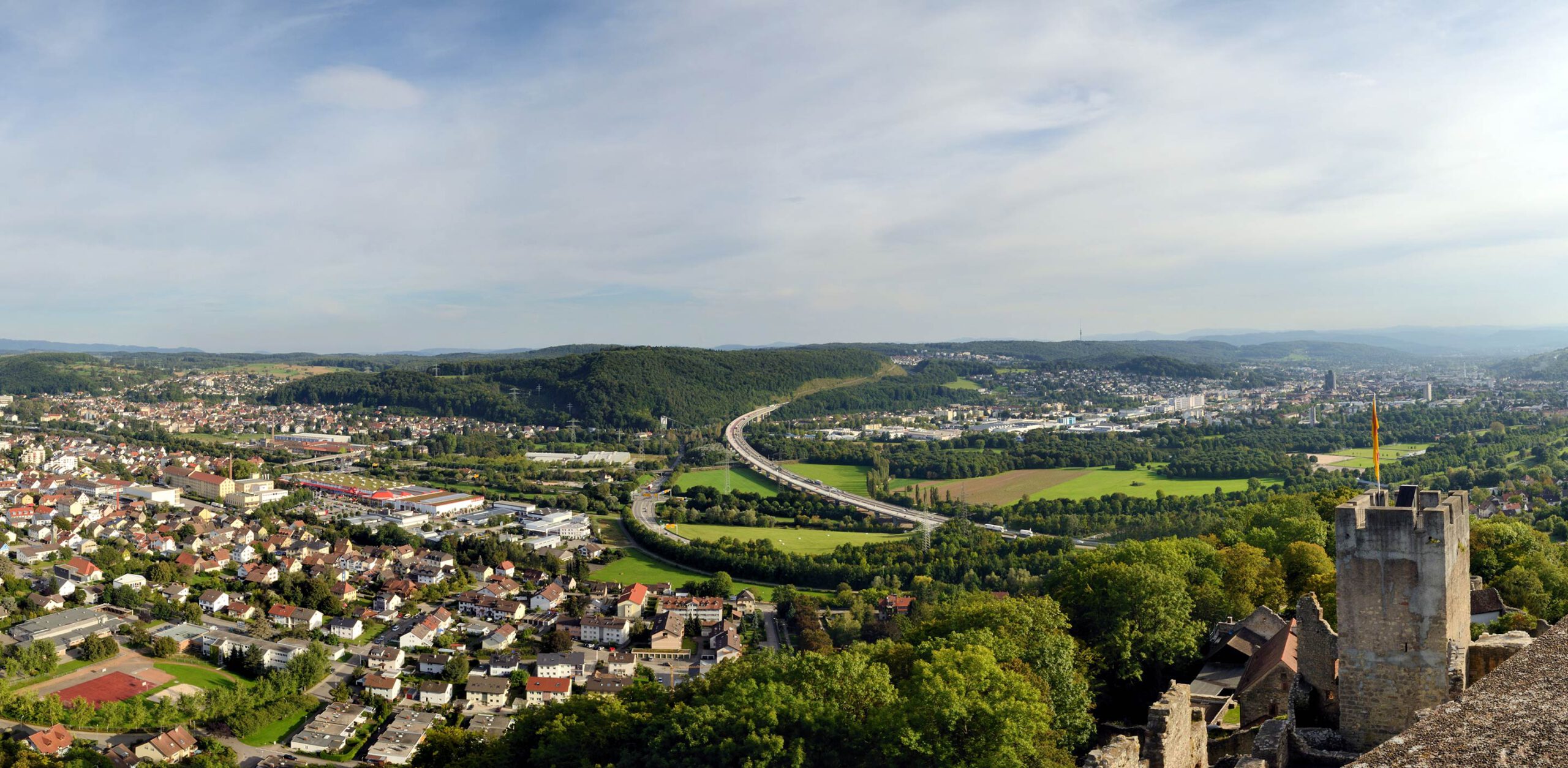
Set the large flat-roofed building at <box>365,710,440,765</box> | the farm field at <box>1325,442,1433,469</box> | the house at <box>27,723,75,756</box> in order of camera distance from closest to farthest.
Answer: the house at <box>27,723,75,756</box>
the large flat-roofed building at <box>365,710,440,765</box>
the farm field at <box>1325,442,1433,469</box>

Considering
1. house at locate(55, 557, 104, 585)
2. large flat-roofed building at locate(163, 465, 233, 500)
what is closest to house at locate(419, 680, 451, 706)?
house at locate(55, 557, 104, 585)

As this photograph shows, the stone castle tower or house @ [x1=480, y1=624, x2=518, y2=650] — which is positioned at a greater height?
the stone castle tower

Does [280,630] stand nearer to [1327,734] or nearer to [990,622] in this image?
[990,622]

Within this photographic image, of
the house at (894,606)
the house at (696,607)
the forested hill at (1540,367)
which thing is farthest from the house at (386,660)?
the forested hill at (1540,367)

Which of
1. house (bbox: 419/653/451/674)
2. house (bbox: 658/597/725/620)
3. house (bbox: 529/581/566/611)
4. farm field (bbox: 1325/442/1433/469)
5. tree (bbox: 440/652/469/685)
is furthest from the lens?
farm field (bbox: 1325/442/1433/469)

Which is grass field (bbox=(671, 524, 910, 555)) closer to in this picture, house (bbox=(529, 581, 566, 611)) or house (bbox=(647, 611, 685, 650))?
house (bbox=(529, 581, 566, 611))

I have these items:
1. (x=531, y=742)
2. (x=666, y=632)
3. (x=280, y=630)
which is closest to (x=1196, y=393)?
(x=666, y=632)

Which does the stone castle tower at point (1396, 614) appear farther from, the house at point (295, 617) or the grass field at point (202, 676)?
the house at point (295, 617)
